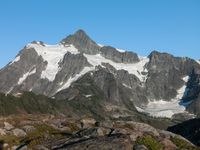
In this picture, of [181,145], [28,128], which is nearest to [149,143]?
[181,145]

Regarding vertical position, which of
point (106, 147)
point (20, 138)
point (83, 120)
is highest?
point (83, 120)

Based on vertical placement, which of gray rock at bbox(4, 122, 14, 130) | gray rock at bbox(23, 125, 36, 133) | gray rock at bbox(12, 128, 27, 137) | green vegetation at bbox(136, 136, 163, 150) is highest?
gray rock at bbox(4, 122, 14, 130)

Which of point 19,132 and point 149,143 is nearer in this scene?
point 149,143

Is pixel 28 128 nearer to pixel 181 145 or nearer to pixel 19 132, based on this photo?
pixel 19 132

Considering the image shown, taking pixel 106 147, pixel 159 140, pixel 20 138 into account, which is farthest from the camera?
pixel 20 138

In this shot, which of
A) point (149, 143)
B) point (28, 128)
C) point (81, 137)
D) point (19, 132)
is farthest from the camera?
point (28, 128)

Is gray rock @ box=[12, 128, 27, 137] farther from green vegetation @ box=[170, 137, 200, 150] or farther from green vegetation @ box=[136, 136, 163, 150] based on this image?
green vegetation @ box=[136, 136, 163, 150]

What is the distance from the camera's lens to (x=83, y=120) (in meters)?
69.0

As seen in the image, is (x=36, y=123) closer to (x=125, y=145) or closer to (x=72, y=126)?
(x=72, y=126)

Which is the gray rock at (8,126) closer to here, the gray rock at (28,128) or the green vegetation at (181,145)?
the gray rock at (28,128)

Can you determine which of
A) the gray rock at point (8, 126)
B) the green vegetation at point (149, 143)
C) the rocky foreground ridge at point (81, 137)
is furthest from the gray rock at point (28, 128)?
the green vegetation at point (149, 143)

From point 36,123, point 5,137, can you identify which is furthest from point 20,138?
point 36,123

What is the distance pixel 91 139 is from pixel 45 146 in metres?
5.14

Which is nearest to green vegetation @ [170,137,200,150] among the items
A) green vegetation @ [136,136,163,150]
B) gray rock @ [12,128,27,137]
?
green vegetation @ [136,136,163,150]
